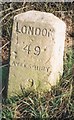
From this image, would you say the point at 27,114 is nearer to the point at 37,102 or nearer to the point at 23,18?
the point at 37,102

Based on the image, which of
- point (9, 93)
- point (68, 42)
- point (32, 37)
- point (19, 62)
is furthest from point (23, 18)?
point (68, 42)

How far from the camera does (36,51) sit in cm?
367

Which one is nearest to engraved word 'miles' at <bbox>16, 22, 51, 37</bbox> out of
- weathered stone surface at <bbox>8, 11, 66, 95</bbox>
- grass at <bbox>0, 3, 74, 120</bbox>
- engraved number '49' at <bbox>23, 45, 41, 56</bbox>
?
weathered stone surface at <bbox>8, 11, 66, 95</bbox>

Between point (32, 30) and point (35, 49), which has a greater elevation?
point (32, 30)

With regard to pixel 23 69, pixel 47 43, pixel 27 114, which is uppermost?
pixel 47 43

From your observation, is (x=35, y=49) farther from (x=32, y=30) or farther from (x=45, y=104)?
(x=45, y=104)

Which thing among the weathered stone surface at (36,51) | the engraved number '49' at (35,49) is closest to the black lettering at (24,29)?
the weathered stone surface at (36,51)

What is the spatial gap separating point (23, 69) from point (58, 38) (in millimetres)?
468

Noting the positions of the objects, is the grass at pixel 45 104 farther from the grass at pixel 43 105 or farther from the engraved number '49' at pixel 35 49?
the engraved number '49' at pixel 35 49

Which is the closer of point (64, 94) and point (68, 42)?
point (64, 94)

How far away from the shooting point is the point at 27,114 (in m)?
3.63

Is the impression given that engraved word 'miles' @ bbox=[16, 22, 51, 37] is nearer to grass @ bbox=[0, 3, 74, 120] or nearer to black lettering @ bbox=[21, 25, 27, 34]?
black lettering @ bbox=[21, 25, 27, 34]

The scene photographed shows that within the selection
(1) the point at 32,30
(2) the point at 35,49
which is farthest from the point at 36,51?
(1) the point at 32,30

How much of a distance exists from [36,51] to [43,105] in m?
0.52
